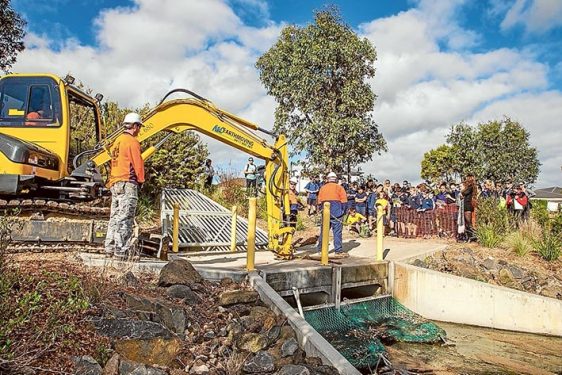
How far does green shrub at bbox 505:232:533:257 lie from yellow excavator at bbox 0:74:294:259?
6.25 metres

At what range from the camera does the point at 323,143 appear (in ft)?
79.4

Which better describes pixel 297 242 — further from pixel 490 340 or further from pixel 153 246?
pixel 490 340

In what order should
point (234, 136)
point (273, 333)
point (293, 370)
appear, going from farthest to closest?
point (234, 136), point (273, 333), point (293, 370)

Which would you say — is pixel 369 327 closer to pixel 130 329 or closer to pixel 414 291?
pixel 414 291

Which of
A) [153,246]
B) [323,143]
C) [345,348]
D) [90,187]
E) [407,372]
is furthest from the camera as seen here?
[323,143]

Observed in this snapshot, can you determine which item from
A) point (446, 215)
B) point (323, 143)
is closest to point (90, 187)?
→ point (446, 215)

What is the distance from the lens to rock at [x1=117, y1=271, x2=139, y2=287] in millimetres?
5828

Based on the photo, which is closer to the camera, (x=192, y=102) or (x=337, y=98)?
(x=192, y=102)

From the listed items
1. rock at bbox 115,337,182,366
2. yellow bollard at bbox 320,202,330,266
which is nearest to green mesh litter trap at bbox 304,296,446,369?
yellow bollard at bbox 320,202,330,266

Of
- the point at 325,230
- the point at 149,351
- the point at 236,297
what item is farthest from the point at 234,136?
the point at 149,351

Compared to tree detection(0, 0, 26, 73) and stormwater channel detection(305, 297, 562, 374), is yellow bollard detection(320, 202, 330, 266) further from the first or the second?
tree detection(0, 0, 26, 73)

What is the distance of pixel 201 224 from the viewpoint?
528 inches

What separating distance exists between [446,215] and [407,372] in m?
8.78

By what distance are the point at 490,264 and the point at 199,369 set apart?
8.95m
